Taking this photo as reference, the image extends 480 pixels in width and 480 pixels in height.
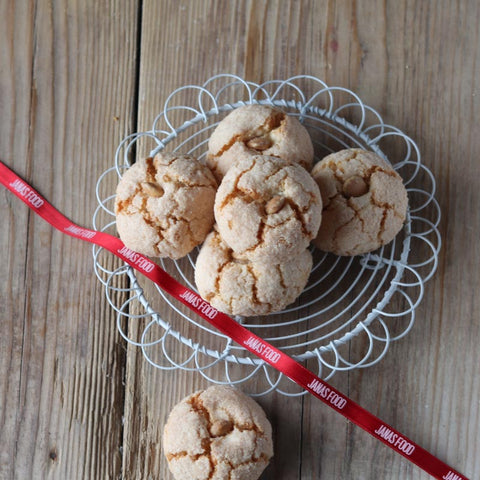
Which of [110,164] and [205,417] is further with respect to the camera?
[110,164]

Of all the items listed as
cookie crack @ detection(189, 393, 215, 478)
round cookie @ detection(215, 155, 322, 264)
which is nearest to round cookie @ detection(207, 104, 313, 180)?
round cookie @ detection(215, 155, 322, 264)

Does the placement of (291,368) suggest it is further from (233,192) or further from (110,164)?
(110,164)

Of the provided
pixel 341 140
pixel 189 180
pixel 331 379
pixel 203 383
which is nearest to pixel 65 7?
Result: pixel 189 180

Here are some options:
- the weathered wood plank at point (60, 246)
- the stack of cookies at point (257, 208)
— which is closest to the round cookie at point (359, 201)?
the stack of cookies at point (257, 208)

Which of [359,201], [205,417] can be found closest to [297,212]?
[359,201]

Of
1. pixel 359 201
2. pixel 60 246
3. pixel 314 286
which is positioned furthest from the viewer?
pixel 60 246

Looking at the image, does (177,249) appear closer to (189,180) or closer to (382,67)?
(189,180)

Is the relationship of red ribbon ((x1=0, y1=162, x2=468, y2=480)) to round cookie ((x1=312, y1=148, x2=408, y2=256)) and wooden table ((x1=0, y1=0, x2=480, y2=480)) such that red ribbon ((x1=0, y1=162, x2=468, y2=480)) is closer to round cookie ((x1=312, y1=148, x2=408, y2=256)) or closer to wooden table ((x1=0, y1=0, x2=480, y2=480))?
wooden table ((x1=0, y1=0, x2=480, y2=480))
